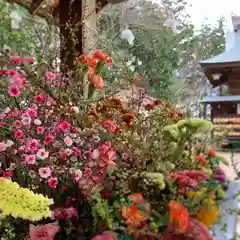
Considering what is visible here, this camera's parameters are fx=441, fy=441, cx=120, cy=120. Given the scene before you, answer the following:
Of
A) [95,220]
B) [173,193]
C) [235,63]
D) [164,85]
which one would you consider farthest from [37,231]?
[235,63]

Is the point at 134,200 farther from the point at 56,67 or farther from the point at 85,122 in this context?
the point at 56,67

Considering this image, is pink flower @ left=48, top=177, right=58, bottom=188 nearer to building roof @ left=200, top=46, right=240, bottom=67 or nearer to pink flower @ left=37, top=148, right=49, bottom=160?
pink flower @ left=37, top=148, right=49, bottom=160

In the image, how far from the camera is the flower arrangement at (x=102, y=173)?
0.59 meters

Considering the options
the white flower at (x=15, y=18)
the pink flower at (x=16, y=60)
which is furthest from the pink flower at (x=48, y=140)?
the white flower at (x=15, y=18)

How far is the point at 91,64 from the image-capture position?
96 cm

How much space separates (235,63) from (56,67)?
601 cm

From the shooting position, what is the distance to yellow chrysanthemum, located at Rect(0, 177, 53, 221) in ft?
2.00

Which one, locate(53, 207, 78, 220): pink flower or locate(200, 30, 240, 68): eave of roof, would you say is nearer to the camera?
locate(53, 207, 78, 220): pink flower

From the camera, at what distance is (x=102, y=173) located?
652 millimetres

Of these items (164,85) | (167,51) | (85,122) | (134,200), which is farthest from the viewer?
(167,51)

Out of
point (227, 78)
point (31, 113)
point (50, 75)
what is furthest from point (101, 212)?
point (227, 78)

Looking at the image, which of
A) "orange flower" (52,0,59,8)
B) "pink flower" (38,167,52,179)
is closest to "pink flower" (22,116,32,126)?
"pink flower" (38,167,52,179)

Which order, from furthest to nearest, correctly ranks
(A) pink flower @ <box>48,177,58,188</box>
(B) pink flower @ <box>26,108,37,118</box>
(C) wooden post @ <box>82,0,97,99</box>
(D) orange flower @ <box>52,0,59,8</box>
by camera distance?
(D) orange flower @ <box>52,0,59,8</box> < (C) wooden post @ <box>82,0,97,99</box> < (B) pink flower @ <box>26,108,37,118</box> < (A) pink flower @ <box>48,177,58,188</box>

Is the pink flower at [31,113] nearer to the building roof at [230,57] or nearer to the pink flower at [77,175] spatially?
the pink flower at [77,175]
